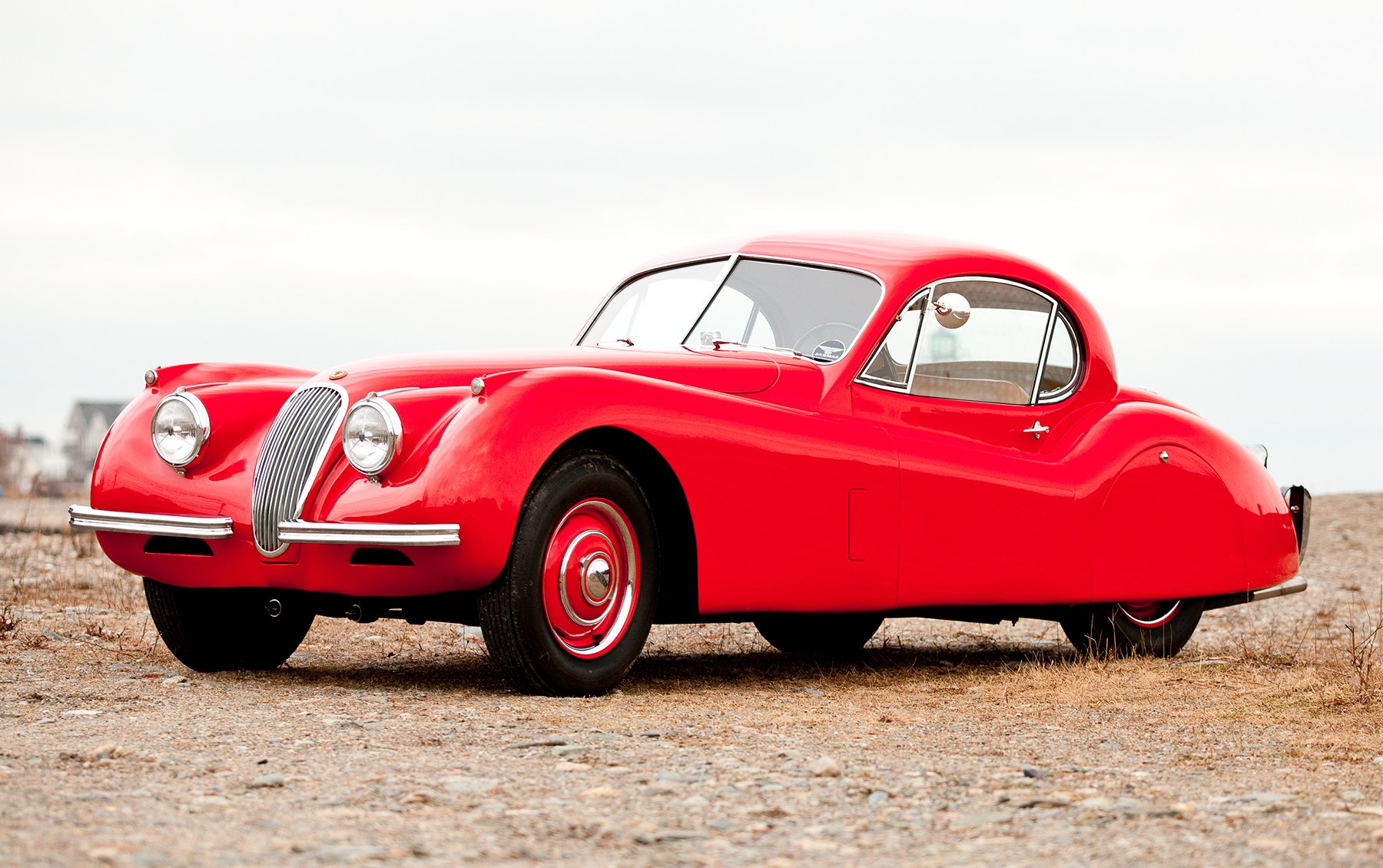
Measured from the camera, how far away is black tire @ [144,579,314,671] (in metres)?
6.25

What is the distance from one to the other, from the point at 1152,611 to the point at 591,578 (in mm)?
3599

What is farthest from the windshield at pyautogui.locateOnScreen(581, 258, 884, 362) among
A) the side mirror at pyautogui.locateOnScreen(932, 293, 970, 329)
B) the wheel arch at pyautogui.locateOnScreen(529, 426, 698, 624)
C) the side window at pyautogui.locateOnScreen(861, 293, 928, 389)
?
the wheel arch at pyautogui.locateOnScreen(529, 426, 698, 624)

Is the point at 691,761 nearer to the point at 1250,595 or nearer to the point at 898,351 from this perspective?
the point at 898,351

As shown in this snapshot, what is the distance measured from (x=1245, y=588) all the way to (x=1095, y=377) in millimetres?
1334

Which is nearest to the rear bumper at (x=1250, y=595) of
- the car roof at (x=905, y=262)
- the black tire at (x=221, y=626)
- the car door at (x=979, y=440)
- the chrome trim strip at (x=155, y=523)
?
the car door at (x=979, y=440)

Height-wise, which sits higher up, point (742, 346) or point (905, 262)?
point (905, 262)

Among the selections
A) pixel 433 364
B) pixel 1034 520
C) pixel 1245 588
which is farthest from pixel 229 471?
pixel 1245 588

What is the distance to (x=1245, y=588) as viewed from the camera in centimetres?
773

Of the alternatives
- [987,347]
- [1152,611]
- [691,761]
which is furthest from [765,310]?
[691,761]

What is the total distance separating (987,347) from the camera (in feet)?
23.7

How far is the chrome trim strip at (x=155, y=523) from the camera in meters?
5.67

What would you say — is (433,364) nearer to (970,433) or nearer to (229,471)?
(229,471)

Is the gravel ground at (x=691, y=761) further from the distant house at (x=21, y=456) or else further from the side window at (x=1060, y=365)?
the distant house at (x=21, y=456)

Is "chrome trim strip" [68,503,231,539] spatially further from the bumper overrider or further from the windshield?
the windshield
